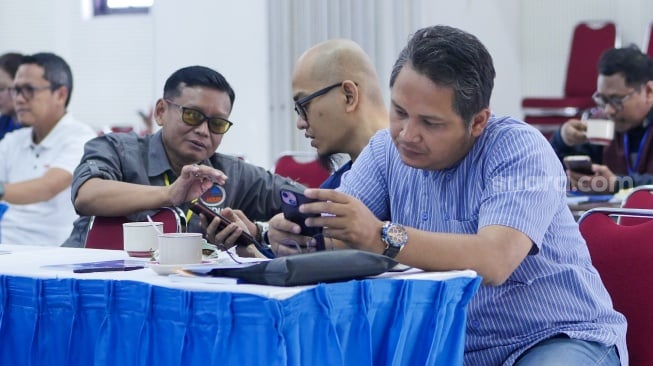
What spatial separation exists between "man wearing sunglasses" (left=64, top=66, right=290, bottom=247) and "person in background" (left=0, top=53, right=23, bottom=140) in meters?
2.94

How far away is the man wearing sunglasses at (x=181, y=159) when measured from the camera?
313 cm

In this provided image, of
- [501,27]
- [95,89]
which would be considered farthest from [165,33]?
[95,89]

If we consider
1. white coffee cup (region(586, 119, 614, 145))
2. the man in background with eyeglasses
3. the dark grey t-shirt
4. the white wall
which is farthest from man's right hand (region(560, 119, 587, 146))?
the dark grey t-shirt

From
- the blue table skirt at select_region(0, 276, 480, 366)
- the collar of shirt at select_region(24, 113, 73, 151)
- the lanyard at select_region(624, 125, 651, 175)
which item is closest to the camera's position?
the blue table skirt at select_region(0, 276, 480, 366)

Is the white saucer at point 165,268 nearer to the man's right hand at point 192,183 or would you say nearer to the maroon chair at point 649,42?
the man's right hand at point 192,183

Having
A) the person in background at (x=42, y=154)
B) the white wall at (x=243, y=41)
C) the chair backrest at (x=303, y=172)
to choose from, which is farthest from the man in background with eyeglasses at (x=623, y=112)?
the person in background at (x=42, y=154)

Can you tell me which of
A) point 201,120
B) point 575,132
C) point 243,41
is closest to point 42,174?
point 201,120

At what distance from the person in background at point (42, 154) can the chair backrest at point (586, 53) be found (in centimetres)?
472

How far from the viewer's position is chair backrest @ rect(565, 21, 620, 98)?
8.05 m

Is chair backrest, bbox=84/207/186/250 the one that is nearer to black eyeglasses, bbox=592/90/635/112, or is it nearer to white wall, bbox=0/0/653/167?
black eyeglasses, bbox=592/90/635/112

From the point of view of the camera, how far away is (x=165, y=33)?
6.74 metres

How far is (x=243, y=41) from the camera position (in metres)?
6.70

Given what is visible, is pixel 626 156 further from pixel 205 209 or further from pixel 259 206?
pixel 205 209

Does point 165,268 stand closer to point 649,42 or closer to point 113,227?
point 113,227
